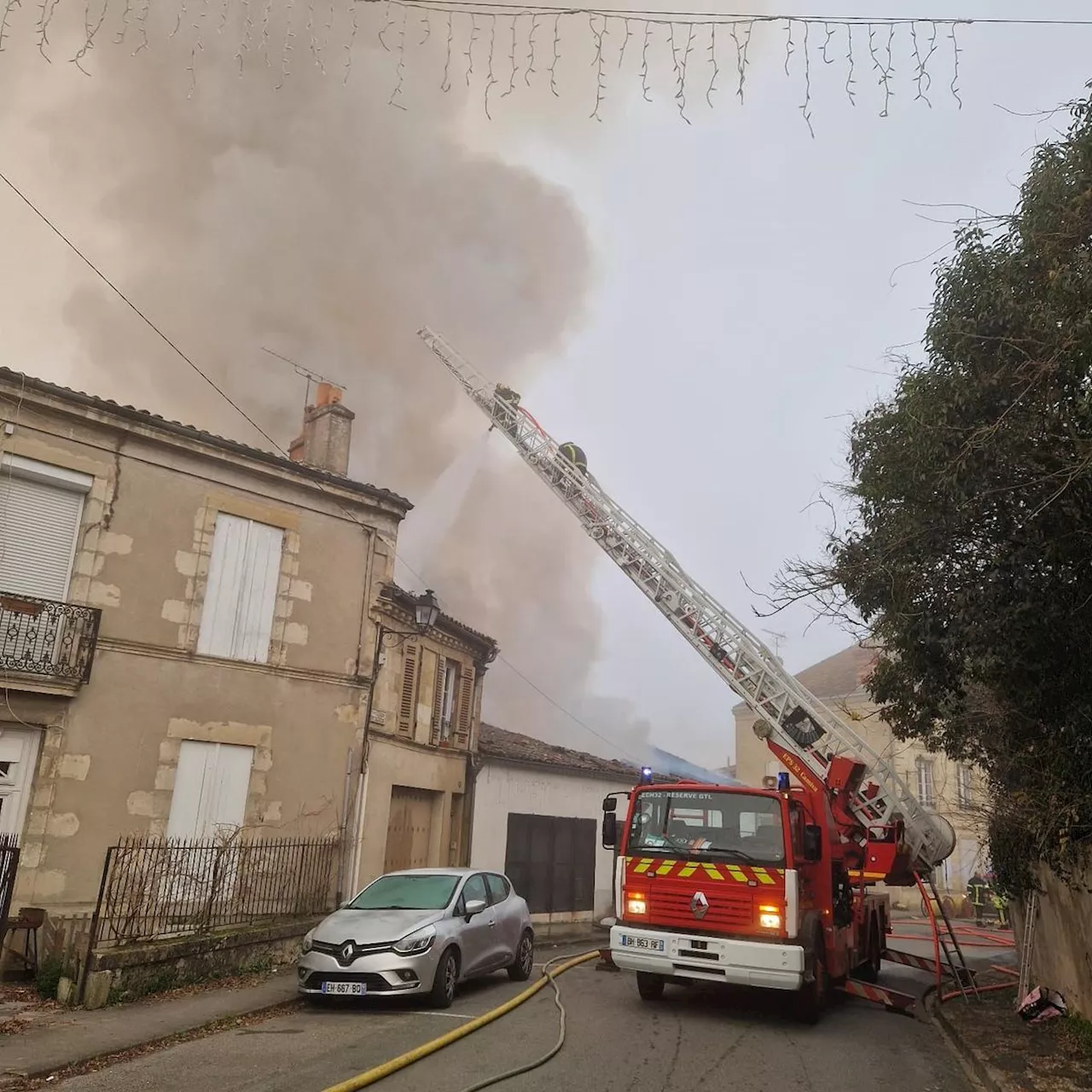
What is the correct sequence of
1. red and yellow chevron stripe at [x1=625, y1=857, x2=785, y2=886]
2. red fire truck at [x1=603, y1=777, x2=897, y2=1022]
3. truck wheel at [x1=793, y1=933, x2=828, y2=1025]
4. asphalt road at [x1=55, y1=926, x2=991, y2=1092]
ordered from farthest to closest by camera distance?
red and yellow chevron stripe at [x1=625, y1=857, x2=785, y2=886]
truck wheel at [x1=793, y1=933, x2=828, y2=1025]
red fire truck at [x1=603, y1=777, x2=897, y2=1022]
asphalt road at [x1=55, y1=926, x2=991, y2=1092]

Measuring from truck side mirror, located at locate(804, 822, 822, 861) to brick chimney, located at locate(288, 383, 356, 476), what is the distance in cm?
1031

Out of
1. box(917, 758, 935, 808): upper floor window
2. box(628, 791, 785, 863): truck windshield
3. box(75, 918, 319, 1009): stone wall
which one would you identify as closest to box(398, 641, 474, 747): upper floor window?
box(75, 918, 319, 1009): stone wall

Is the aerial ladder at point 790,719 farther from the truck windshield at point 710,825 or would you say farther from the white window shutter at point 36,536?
the white window shutter at point 36,536

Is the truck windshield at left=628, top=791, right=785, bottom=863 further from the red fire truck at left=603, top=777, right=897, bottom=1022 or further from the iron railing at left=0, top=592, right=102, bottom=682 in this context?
the iron railing at left=0, top=592, right=102, bottom=682

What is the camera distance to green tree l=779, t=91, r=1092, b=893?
693cm

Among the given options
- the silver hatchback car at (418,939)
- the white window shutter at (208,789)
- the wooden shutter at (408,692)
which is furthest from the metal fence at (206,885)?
the wooden shutter at (408,692)

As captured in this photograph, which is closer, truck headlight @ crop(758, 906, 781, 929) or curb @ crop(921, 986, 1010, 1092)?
curb @ crop(921, 986, 1010, 1092)

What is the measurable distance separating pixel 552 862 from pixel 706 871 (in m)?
11.7

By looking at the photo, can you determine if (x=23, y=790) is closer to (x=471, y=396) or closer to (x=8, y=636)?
(x=8, y=636)

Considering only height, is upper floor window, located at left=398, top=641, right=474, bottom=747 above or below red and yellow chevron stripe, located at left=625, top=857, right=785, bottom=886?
above

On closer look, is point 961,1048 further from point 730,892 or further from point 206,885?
point 206,885

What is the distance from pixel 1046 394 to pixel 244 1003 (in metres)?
9.17

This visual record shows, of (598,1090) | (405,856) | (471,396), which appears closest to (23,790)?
(405,856)

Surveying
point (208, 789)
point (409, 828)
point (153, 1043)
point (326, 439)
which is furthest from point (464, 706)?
point (153, 1043)
